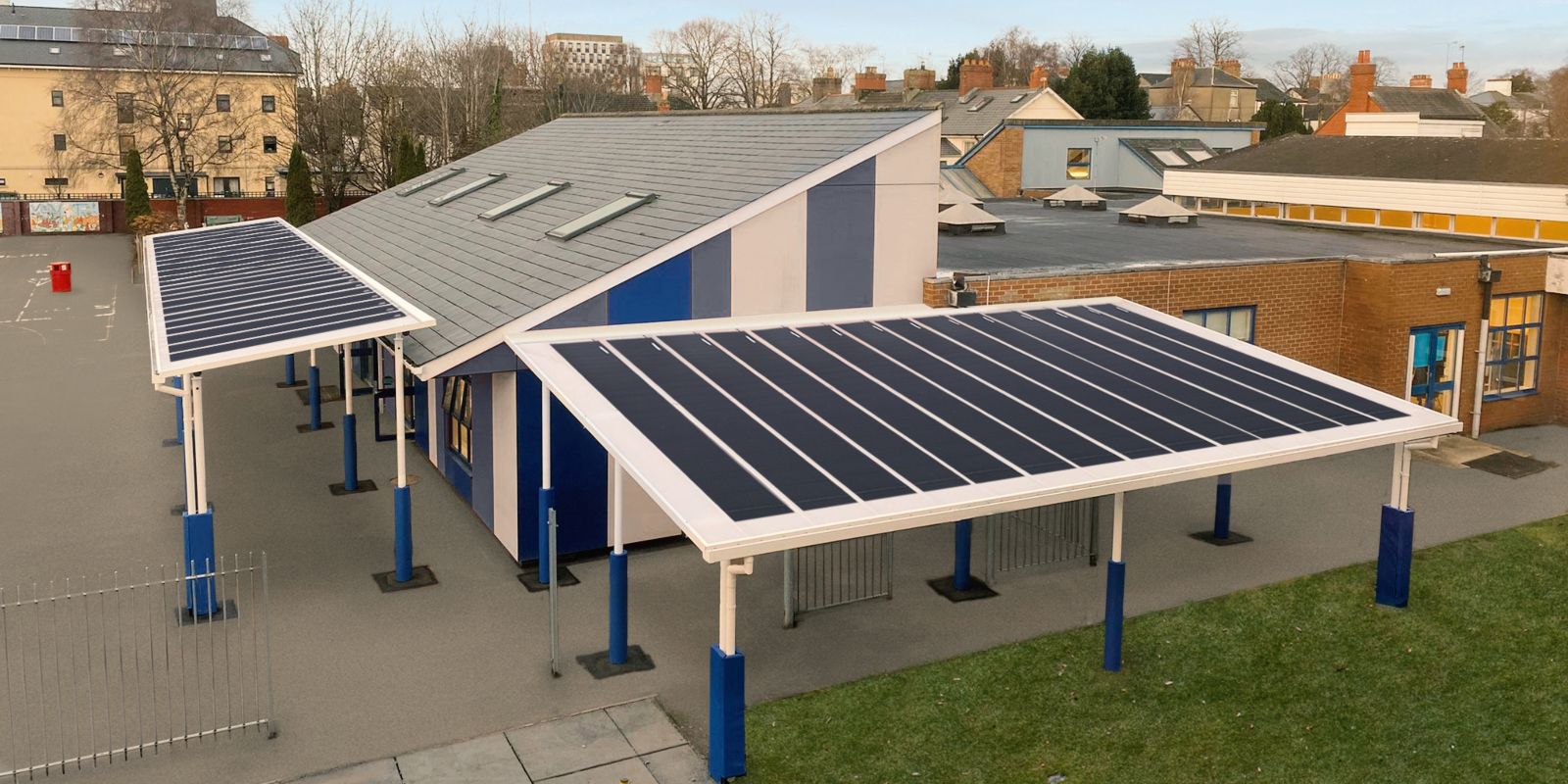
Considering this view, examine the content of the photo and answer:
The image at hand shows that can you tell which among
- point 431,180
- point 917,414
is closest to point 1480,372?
point 917,414

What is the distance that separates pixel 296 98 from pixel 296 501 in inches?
2051

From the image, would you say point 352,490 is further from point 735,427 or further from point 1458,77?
point 1458,77

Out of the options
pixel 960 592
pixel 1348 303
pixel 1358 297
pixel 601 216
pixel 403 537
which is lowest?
pixel 960 592

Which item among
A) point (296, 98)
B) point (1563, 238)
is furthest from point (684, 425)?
point (296, 98)

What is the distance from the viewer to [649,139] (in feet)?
75.7

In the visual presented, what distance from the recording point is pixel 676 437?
11.2 metres

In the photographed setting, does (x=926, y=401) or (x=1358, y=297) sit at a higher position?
(x=1358, y=297)

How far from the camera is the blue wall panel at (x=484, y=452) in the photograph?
16219mm

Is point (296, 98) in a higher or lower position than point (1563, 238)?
higher

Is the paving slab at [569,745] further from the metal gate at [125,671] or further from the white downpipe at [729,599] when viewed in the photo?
the metal gate at [125,671]

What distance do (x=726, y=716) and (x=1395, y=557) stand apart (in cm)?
816

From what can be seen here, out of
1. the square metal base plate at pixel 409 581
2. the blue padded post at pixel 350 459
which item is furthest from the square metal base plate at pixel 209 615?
the blue padded post at pixel 350 459

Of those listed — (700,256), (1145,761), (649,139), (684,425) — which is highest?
(649,139)

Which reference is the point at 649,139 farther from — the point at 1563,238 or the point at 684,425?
the point at 1563,238
